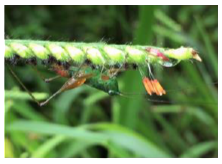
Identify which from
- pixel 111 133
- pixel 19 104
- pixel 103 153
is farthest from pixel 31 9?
pixel 111 133

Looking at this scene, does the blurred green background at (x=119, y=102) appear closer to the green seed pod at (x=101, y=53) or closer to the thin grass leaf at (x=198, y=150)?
the thin grass leaf at (x=198, y=150)

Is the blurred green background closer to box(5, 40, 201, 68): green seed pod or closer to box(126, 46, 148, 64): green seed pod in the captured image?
box(5, 40, 201, 68): green seed pod

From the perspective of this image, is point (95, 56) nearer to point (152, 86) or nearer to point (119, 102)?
point (152, 86)

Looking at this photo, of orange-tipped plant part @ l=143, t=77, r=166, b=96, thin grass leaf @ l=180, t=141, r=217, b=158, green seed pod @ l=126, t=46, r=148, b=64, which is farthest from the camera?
thin grass leaf @ l=180, t=141, r=217, b=158

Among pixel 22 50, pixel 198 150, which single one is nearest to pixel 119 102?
pixel 198 150

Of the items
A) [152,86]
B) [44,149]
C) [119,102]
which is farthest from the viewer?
[119,102]

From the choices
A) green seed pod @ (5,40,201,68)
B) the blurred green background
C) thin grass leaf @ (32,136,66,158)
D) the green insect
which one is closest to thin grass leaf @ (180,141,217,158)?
the blurred green background
